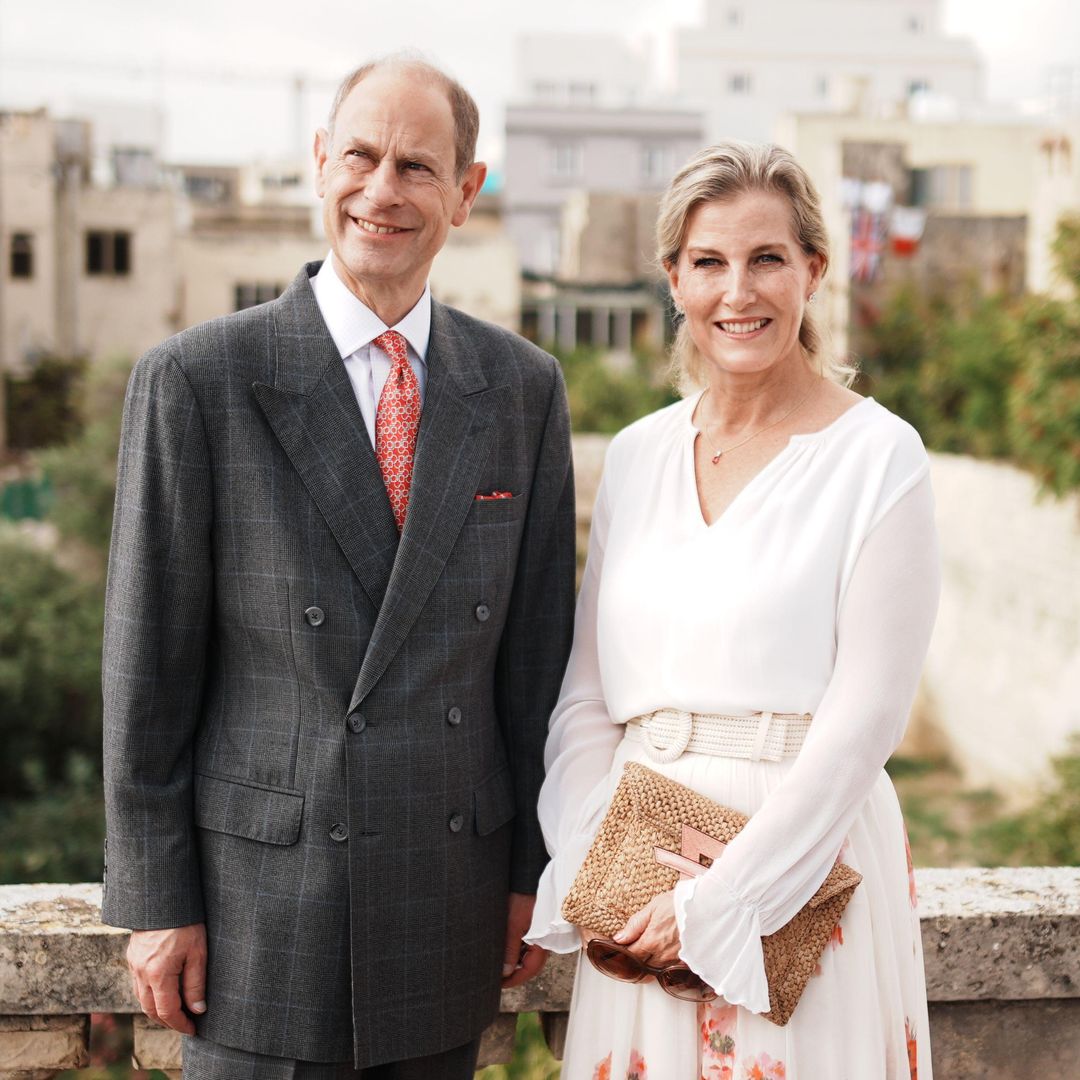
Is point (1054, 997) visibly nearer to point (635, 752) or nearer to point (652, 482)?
point (635, 752)

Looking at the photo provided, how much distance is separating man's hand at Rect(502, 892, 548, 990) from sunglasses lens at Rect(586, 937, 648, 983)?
0.26m

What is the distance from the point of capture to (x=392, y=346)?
210 cm

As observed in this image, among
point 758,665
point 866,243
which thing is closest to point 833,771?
point 758,665

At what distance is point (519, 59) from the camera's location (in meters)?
38.1

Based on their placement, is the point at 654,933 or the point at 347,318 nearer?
the point at 654,933

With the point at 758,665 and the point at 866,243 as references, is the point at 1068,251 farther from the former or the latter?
the point at 866,243

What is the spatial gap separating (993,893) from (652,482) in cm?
102

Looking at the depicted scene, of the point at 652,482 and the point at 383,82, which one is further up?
the point at 383,82

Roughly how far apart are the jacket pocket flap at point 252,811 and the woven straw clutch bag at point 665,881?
16.8 inches

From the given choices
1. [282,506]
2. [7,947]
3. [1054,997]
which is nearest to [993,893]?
[1054,997]

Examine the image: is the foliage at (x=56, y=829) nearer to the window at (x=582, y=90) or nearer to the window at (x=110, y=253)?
the window at (x=110, y=253)

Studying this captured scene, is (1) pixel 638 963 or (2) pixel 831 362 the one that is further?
(2) pixel 831 362

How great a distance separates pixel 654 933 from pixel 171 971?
722 mm

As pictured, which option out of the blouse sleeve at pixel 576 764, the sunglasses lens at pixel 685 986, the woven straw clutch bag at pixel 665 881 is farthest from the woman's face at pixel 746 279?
the sunglasses lens at pixel 685 986
